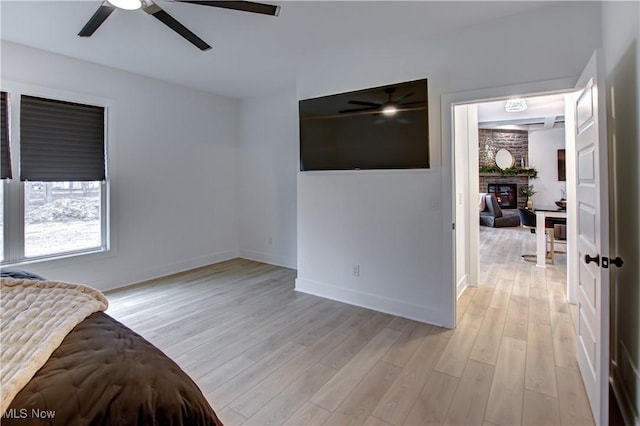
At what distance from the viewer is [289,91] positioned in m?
4.82

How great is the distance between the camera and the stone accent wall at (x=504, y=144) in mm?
9883

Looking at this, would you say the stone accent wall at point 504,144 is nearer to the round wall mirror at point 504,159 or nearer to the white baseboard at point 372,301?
the round wall mirror at point 504,159

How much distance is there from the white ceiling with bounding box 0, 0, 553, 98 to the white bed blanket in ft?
7.10

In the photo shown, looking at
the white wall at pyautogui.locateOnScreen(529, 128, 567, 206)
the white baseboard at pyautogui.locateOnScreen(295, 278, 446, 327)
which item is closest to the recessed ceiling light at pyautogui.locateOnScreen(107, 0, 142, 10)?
the white baseboard at pyautogui.locateOnScreen(295, 278, 446, 327)

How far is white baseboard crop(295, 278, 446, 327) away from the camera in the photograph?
3.04 m

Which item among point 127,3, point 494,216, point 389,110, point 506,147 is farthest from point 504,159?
point 127,3

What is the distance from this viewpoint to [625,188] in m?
1.91

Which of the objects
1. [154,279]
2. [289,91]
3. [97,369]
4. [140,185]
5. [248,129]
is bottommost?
[154,279]

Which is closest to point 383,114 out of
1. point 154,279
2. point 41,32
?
point 41,32

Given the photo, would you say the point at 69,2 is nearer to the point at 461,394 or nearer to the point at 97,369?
the point at 97,369

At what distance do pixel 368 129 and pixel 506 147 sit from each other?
8581mm

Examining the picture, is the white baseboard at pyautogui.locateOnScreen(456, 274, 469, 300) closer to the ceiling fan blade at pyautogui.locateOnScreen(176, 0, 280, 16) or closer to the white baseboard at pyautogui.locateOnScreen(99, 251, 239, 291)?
the ceiling fan blade at pyautogui.locateOnScreen(176, 0, 280, 16)

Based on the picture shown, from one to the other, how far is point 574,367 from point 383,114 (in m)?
2.51

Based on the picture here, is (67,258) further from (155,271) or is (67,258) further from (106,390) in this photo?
(106,390)
